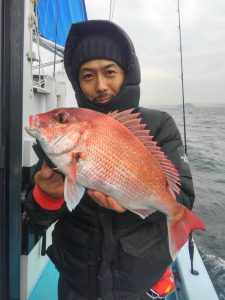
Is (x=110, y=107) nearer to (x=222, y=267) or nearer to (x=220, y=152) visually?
(x=222, y=267)

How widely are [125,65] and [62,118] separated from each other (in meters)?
0.78

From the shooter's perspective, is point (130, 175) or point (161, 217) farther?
point (161, 217)

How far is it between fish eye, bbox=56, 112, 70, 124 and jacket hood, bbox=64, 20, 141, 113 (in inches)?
21.9

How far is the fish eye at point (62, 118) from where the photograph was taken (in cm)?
140

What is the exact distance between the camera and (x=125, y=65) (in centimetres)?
199

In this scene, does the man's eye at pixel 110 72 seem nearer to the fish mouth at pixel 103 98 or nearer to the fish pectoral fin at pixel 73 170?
the fish mouth at pixel 103 98

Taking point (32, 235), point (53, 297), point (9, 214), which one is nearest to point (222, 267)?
point (53, 297)

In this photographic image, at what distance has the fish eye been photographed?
4.59 ft

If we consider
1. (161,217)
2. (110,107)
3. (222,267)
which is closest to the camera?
(161,217)

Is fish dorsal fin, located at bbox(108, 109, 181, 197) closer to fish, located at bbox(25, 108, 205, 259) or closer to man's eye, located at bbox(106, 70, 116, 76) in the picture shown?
fish, located at bbox(25, 108, 205, 259)

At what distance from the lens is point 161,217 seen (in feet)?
5.63

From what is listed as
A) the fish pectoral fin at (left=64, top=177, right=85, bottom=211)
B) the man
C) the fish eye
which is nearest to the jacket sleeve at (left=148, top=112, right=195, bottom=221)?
the man

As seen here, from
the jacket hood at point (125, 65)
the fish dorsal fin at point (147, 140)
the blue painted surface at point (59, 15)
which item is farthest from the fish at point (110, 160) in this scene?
the blue painted surface at point (59, 15)

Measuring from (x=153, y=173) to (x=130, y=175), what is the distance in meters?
0.14
